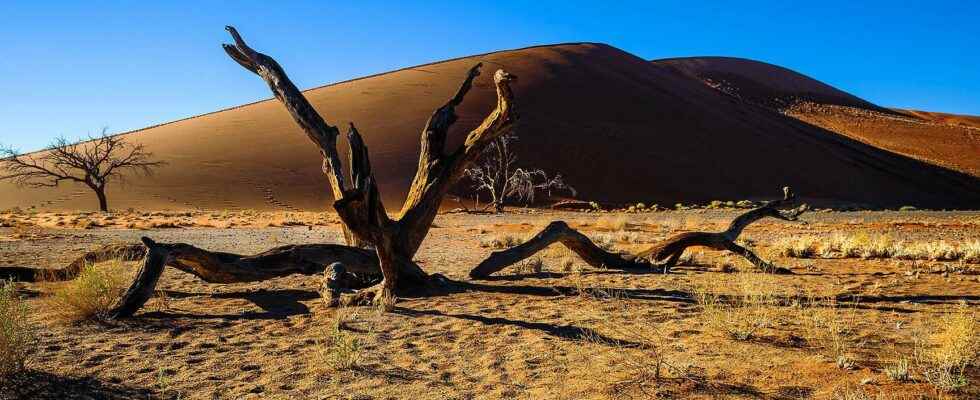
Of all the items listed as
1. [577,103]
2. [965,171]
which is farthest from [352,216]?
[965,171]

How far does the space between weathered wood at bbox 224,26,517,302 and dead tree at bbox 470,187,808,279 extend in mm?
1275

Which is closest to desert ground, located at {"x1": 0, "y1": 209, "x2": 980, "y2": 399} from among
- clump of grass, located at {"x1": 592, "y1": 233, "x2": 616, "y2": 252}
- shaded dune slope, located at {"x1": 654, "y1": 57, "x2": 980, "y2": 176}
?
clump of grass, located at {"x1": 592, "y1": 233, "x2": 616, "y2": 252}

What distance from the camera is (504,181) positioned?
3759cm

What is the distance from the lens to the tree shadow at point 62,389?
3.77 meters

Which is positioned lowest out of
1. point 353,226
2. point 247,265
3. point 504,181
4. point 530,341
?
point 530,341

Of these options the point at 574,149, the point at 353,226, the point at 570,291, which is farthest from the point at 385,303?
the point at 574,149

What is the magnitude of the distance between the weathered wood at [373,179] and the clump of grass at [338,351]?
976 mm

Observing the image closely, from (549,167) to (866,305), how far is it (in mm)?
33776

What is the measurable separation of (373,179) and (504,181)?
3186cm

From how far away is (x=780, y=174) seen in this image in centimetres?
4400

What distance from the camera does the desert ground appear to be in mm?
3977

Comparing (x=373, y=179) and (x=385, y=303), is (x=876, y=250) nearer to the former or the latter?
(x=385, y=303)

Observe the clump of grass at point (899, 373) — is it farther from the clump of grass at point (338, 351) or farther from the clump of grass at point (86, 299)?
A: the clump of grass at point (86, 299)

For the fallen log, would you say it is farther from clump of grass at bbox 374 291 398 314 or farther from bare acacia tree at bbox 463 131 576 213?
bare acacia tree at bbox 463 131 576 213
